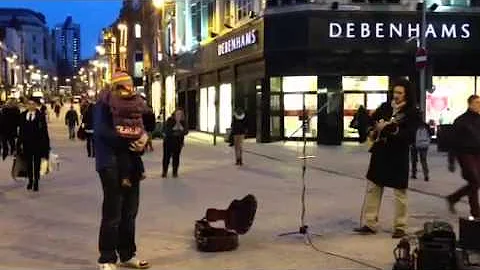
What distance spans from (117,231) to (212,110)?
35.9 metres

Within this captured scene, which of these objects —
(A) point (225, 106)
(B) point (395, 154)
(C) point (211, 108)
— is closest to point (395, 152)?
(B) point (395, 154)

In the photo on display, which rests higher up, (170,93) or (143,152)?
(170,93)

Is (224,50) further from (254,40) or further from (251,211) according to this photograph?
(251,211)

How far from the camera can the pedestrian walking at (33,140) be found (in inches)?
594

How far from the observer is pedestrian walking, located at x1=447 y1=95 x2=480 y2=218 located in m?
10.9

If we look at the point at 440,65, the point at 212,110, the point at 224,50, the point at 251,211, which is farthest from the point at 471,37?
the point at 251,211

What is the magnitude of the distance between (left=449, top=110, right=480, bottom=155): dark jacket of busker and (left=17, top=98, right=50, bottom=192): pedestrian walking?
302 inches

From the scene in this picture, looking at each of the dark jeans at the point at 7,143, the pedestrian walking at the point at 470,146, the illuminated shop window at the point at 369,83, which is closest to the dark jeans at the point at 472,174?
the pedestrian walking at the point at 470,146

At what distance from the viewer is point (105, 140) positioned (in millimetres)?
7645

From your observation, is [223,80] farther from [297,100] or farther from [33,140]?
[33,140]

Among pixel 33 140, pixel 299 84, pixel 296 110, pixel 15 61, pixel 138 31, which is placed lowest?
pixel 33 140

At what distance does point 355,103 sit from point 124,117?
2521 cm

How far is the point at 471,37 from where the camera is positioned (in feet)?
105

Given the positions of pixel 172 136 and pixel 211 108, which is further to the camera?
pixel 211 108
